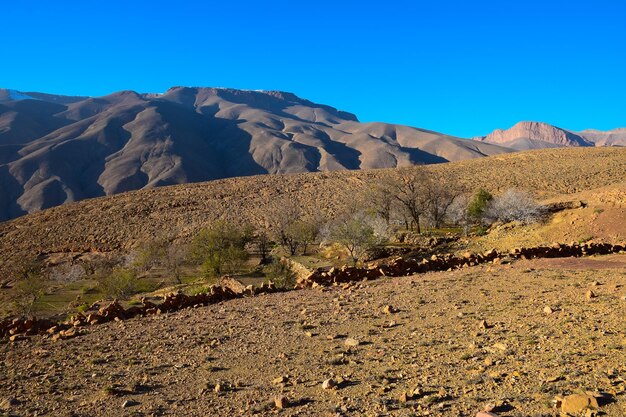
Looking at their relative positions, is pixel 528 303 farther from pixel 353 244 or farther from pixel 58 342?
pixel 353 244

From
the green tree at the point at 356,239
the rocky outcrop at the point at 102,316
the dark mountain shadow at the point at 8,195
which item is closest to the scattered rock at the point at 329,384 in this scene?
the rocky outcrop at the point at 102,316

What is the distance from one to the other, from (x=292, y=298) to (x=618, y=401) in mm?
9310

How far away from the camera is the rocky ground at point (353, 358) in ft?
19.1

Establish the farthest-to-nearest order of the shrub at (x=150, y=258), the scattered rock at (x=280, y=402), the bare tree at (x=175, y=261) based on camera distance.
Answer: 1. the shrub at (x=150, y=258)
2. the bare tree at (x=175, y=261)
3. the scattered rock at (x=280, y=402)

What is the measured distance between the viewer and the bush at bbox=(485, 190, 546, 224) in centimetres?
2820

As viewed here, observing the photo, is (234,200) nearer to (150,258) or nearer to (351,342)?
(150,258)

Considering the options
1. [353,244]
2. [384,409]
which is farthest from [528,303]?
[353,244]

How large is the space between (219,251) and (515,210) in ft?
65.6

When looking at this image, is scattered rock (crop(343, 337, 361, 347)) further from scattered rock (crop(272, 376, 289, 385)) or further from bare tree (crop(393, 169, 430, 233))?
bare tree (crop(393, 169, 430, 233))

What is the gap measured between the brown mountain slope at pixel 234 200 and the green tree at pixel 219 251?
16348 mm

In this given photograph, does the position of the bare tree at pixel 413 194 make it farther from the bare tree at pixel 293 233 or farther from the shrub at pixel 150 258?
the shrub at pixel 150 258

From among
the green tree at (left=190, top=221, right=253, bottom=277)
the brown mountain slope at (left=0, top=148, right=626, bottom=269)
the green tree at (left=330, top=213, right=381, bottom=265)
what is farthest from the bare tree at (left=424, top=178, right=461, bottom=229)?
the green tree at (left=190, top=221, right=253, bottom=277)

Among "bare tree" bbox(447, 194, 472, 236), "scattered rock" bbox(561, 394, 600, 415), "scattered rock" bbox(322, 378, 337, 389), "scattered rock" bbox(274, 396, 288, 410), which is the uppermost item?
"bare tree" bbox(447, 194, 472, 236)

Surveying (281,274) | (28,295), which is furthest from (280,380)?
(28,295)
